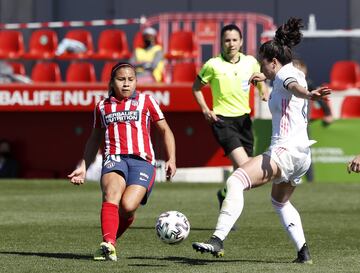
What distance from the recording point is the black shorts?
515 inches

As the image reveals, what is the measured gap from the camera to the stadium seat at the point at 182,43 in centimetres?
2539

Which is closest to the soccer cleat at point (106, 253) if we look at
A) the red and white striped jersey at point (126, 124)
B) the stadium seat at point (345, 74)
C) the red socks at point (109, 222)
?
the red socks at point (109, 222)

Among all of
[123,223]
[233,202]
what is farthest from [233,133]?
[233,202]

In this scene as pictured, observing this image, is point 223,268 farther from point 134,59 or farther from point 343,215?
point 134,59

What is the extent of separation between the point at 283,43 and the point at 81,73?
1546 cm

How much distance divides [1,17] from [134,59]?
23.8 ft

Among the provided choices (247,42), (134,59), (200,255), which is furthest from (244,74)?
(247,42)

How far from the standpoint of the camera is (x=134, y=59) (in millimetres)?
24234

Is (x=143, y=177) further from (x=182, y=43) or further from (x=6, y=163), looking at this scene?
(x=182, y=43)

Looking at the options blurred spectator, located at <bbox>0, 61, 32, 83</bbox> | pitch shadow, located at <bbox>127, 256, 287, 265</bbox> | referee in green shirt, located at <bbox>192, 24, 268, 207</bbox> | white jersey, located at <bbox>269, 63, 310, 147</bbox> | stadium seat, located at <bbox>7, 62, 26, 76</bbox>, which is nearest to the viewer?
white jersey, located at <bbox>269, 63, 310, 147</bbox>

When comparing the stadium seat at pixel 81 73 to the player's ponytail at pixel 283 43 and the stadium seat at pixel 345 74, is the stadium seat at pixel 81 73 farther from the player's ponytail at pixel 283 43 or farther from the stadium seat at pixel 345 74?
the player's ponytail at pixel 283 43

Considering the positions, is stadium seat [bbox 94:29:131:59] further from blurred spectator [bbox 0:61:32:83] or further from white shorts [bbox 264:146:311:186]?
white shorts [bbox 264:146:311:186]

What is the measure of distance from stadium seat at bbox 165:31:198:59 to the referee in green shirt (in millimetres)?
11878

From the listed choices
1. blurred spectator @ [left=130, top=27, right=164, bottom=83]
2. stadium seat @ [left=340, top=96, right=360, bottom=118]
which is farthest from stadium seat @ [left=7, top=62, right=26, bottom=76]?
stadium seat @ [left=340, top=96, right=360, bottom=118]
